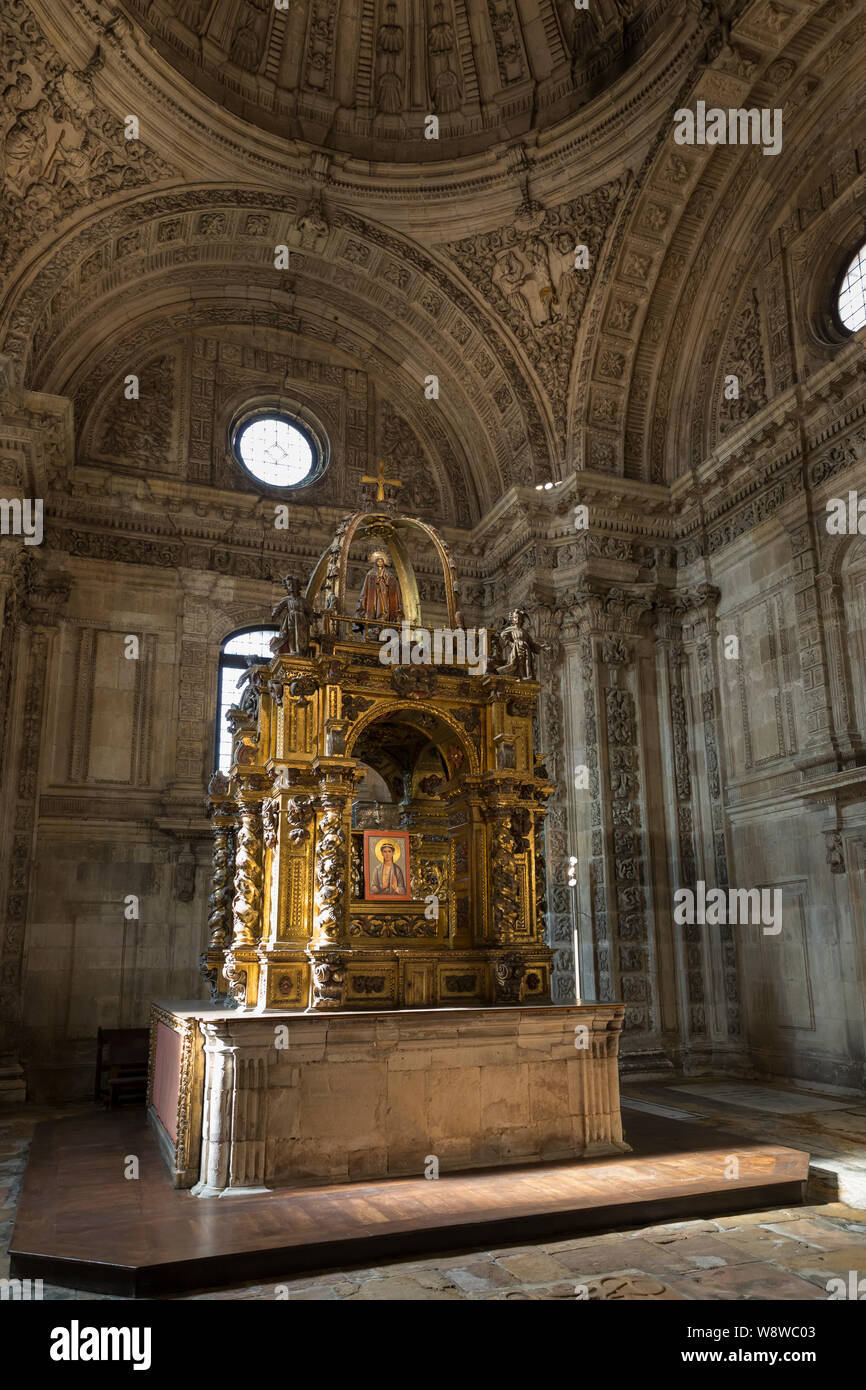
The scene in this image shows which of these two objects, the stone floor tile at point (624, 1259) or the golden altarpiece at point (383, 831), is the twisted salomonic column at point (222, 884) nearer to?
the golden altarpiece at point (383, 831)

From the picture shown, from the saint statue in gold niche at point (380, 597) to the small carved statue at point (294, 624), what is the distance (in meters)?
1.09

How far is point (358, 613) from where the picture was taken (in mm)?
9766

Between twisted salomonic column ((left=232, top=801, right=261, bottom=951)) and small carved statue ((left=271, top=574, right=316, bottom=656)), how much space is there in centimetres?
144

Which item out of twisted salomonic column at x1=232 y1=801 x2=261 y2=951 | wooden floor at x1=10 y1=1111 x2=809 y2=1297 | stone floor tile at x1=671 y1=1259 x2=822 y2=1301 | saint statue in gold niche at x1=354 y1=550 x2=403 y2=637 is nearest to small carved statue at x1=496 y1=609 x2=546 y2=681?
saint statue in gold niche at x1=354 y1=550 x2=403 y2=637

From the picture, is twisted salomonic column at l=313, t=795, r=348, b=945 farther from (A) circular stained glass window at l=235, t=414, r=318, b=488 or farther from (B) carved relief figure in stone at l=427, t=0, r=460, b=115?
(B) carved relief figure in stone at l=427, t=0, r=460, b=115

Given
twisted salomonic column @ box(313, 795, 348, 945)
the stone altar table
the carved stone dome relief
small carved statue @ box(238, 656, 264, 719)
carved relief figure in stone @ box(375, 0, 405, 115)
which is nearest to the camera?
the stone altar table

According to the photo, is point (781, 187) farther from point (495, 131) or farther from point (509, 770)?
point (509, 770)

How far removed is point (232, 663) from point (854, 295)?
34.2 feet

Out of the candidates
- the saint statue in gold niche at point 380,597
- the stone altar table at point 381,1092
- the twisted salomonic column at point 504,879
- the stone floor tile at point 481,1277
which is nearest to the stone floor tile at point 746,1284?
the stone floor tile at point 481,1277

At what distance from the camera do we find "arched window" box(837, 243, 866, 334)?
1319cm

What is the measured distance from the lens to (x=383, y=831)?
8812 millimetres

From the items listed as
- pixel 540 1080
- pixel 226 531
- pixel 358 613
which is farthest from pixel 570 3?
pixel 540 1080

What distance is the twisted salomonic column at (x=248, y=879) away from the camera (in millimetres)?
8500

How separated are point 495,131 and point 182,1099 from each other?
48.7ft
